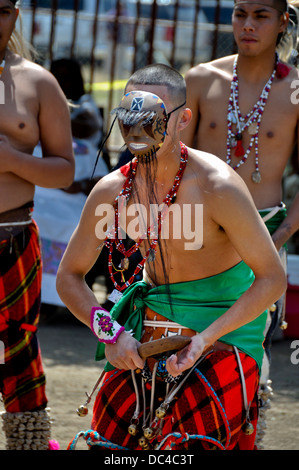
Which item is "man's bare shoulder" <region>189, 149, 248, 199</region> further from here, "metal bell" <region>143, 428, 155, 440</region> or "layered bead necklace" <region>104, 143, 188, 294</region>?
"metal bell" <region>143, 428, 155, 440</region>

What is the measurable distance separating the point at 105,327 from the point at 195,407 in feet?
1.21

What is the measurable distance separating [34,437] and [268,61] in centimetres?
198

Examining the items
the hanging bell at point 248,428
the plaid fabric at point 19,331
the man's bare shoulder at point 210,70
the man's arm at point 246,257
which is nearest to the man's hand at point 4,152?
the plaid fabric at point 19,331

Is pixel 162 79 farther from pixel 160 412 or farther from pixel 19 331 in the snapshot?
pixel 19 331

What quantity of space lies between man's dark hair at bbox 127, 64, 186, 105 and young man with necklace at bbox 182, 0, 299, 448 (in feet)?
3.69

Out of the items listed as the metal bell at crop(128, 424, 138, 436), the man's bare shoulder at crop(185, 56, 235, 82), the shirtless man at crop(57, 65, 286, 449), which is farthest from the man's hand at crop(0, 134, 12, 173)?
the metal bell at crop(128, 424, 138, 436)

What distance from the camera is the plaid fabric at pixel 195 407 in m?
2.42

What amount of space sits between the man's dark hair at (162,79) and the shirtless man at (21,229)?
98 centimetres

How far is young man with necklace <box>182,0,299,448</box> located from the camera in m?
3.58

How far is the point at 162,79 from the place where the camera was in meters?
2.50

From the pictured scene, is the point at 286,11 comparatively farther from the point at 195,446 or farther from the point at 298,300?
the point at 298,300

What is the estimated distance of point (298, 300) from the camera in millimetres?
6242

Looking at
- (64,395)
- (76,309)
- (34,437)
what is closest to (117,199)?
(76,309)

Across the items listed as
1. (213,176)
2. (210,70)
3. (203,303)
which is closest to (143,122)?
(213,176)
